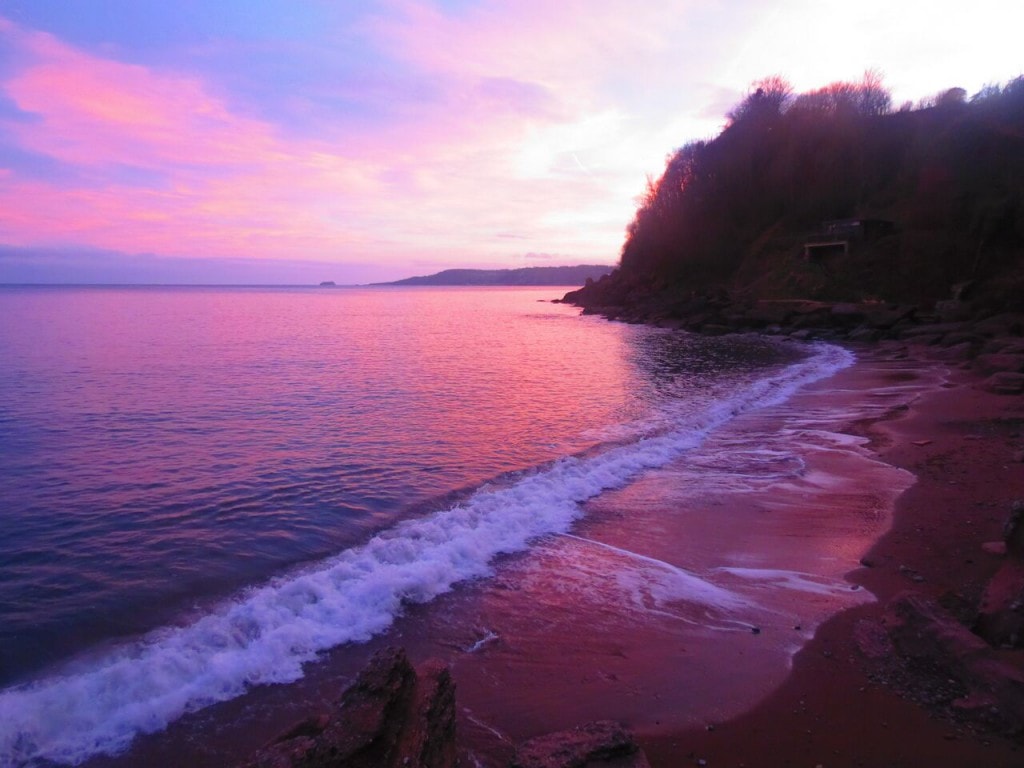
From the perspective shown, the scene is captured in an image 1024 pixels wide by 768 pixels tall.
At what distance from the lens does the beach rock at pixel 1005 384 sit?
15047 millimetres

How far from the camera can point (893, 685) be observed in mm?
4527

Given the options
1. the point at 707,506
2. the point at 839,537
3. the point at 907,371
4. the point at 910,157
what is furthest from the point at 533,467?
the point at 910,157

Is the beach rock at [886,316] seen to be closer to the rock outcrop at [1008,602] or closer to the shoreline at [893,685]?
the shoreline at [893,685]

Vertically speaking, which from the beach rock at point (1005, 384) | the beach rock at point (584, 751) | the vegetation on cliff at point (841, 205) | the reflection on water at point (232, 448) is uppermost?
the vegetation on cliff at point (841, 205)

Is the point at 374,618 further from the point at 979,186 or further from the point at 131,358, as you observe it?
the point at 979,186

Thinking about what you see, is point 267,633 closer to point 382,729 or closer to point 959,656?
point 382,729

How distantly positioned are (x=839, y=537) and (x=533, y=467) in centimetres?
526

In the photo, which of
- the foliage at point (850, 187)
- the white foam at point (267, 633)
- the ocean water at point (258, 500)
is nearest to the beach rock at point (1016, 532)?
the ocean water at point (258, 500)

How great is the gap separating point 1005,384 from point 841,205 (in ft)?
161

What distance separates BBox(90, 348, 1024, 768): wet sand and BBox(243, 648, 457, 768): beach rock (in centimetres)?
85

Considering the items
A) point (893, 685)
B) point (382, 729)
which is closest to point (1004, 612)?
point (893, 685)

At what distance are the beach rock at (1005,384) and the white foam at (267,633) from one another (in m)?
11.9

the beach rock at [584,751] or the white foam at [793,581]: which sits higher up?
the beach rock at [584,751]

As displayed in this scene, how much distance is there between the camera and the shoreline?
389 cm
